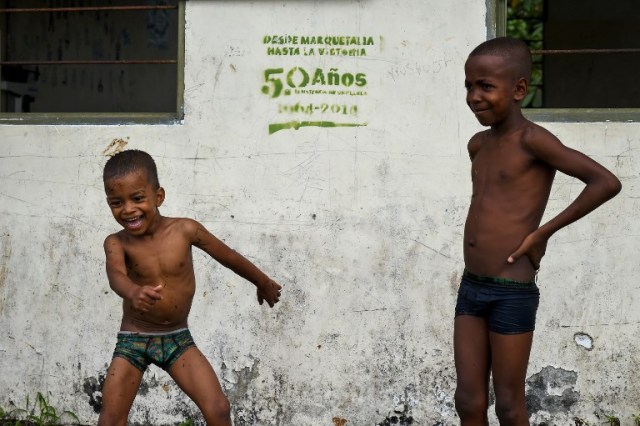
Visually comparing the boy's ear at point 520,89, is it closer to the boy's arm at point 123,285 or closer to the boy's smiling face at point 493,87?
the boy's smiling face at point 493,87

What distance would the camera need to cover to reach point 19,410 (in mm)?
5660

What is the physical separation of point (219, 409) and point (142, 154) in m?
1.08

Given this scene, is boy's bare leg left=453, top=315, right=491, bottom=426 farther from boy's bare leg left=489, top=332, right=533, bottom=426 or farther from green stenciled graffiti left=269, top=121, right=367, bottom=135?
green stenciled graffiti left=269, top=121, right=367, bottom=135

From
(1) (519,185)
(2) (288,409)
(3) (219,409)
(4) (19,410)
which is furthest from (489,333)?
(4) (19,410)

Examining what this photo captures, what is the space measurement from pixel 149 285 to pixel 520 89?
1.66m

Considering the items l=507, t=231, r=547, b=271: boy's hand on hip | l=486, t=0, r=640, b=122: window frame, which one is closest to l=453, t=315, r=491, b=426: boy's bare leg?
l=507, t=231, r=547, b=271: boy's hand on hip

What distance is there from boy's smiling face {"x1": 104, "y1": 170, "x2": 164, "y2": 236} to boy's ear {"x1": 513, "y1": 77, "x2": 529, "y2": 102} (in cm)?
149

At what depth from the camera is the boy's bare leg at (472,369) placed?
3.80 meters

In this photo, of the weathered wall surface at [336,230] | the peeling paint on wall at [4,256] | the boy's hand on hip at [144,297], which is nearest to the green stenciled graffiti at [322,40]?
the weathered wall surface at [336,230]

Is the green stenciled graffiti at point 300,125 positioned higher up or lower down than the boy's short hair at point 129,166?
higher up

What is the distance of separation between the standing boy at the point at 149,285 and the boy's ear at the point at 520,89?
1.38 m

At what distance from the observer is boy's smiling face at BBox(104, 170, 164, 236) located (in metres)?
4.07

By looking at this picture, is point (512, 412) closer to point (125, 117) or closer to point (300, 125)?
point (300, 125)

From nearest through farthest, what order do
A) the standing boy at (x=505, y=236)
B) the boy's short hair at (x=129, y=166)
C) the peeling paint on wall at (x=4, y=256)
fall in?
the standing boy at (x=505, y=236)
the boy's short hair at (x=129, y=166)
the peeling paint on wall at (x=4, y=256)
